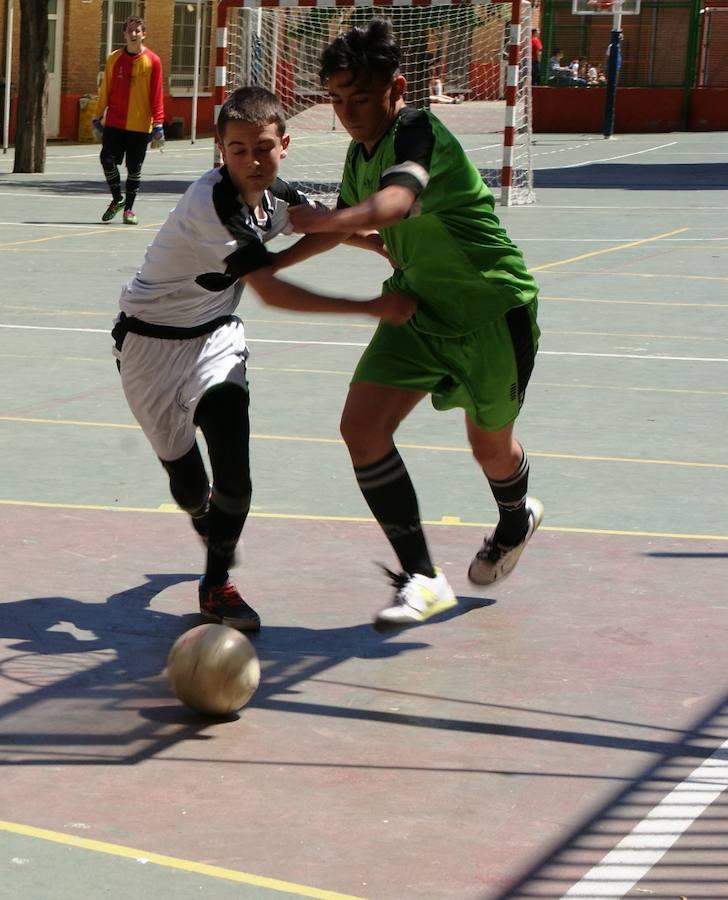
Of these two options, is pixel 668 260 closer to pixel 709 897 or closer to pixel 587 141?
pixel 709 897

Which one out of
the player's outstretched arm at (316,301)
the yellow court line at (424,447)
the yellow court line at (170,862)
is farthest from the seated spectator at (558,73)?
the yellow court line at (170,862)

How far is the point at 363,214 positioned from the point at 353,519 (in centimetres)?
234

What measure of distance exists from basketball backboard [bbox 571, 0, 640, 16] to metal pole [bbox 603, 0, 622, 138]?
111 centimetres

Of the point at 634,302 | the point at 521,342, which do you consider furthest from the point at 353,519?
the point at 634,302

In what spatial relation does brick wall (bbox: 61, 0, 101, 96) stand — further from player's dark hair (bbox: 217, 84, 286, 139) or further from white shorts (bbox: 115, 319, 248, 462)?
player's dark hair (bbox: 217, 84, 286, 139)

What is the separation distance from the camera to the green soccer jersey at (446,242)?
5.23m

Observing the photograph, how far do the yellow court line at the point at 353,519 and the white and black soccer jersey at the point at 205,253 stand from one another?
152cm

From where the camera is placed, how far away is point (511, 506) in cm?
591

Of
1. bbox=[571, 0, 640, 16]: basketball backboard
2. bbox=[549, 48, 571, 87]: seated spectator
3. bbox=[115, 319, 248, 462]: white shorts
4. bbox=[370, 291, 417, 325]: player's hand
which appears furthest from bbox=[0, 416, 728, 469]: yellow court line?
bbox=[549, 48, 571, 87]: seated spectator

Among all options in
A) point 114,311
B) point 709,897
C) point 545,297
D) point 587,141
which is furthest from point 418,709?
point 587,141

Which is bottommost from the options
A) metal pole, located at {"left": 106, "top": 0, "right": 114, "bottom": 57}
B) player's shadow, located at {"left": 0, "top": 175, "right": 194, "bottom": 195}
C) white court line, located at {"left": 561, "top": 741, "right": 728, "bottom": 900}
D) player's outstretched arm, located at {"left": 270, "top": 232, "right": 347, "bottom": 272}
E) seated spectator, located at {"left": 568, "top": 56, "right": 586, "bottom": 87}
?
player's shadow, located at {"left": 0, "top": 175, "right": 194, "bottom": 195}

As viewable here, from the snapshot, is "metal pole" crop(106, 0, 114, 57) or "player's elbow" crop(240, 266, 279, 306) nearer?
"player's elbow" crop(240, 266, 279, 306)

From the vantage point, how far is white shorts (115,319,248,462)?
5.39m

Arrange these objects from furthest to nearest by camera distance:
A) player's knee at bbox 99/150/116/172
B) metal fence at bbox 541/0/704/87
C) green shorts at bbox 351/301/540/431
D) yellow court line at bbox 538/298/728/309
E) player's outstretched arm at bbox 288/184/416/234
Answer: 1. metal fence at bbox 541/0/704/87
2. player's knee at bbox 99/150/116/172
3. yellow court line at bbox 538/298/728/309
4. green shorts at bbox 351/301/540/431
5. player's outstretched arm at bbox 288/184/416/234
